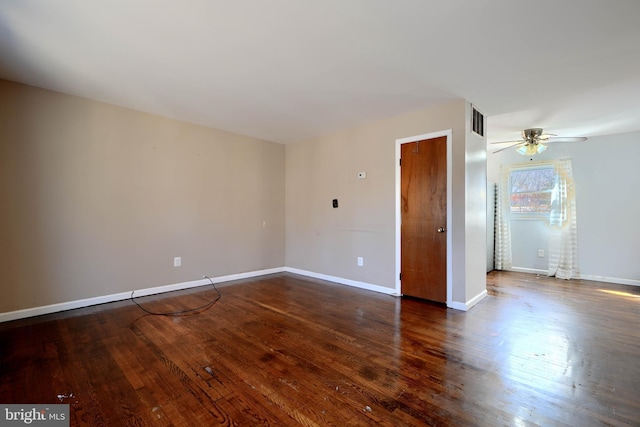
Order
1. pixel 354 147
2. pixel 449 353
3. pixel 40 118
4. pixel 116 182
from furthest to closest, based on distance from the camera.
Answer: pixel 354 147 < pixel 116 182 < pixel 40 118 < pixel 449 353

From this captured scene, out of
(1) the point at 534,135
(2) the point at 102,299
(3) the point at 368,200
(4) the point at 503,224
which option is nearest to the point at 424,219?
(3) the point at 368,200

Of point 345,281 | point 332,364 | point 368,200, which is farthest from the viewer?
point 345,281

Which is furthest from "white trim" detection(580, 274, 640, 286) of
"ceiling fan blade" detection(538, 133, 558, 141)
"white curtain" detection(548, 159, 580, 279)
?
"ceiling fan blade" detection(538, 133, 558, 141)

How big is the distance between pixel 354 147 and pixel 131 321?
342cm

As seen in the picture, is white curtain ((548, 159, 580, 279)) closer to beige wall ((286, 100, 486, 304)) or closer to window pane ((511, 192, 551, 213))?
window pane ((511, 192, 551, 213))

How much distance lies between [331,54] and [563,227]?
16.4 feet

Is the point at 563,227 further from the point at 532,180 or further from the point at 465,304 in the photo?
the point at 465,304

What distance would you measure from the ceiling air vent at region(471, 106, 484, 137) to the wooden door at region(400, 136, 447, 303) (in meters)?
0.41

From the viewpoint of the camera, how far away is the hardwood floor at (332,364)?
1.51 m

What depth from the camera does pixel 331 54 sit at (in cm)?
224

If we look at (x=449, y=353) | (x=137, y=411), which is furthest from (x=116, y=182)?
(x=449, y=353)

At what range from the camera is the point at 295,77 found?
2631 mm

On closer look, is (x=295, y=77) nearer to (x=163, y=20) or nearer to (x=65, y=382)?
(x=163, y=20)

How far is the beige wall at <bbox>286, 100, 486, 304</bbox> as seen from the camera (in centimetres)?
318
